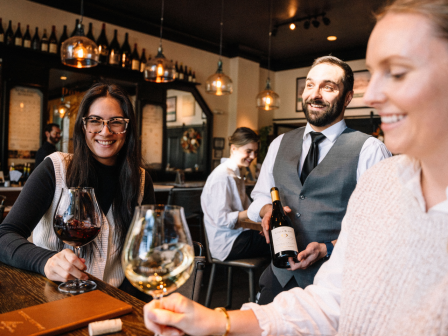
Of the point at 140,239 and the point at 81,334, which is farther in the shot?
the point at 81,334

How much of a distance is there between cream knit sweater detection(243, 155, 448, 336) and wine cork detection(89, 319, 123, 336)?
0.28m

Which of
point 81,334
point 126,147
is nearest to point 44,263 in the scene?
point 81,334

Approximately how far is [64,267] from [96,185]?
589mm

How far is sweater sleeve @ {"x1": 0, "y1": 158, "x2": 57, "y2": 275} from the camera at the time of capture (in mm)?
1126

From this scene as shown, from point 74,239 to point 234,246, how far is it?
188 cm

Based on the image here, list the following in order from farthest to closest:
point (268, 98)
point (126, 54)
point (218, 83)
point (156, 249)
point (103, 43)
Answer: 1. point (126, 54)
2. point (103, 43)
3. point (268, 98)
4. point (218, 83)
5. point (156, 249)

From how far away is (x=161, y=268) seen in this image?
0.62m

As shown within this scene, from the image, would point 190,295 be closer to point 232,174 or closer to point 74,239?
point 74,239

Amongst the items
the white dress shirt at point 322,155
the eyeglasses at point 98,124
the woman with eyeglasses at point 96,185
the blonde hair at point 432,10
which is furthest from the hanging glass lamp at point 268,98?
the blonde hair at point 432,10

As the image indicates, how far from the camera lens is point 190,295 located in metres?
1.24

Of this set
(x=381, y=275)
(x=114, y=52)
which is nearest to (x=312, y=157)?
(x=381, y=275)

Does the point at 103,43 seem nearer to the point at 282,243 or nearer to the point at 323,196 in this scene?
the point at 323,196

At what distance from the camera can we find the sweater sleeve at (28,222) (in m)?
1.13

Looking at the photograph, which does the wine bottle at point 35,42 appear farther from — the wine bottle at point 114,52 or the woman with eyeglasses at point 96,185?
the woman with eyeglasses at point 96,185
